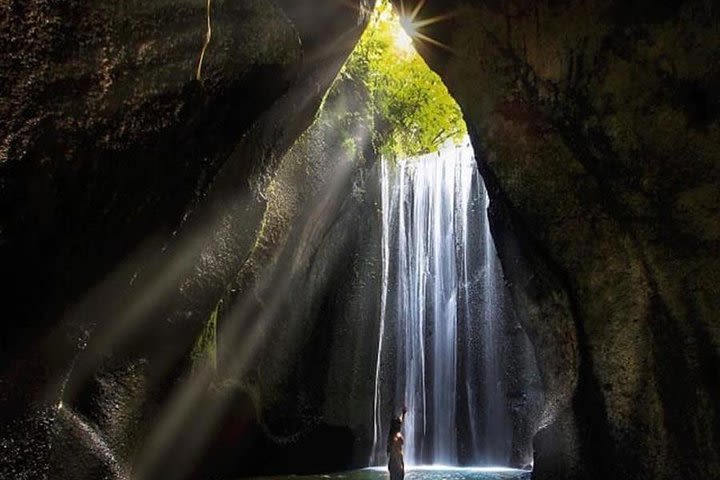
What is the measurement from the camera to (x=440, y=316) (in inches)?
686

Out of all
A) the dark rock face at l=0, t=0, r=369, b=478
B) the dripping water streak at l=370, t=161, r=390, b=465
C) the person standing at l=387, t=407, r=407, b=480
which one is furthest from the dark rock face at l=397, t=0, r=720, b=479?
the dripping water streak at l=370, t=161, r=390, b=465

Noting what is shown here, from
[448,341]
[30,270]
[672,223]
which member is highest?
[448,341]

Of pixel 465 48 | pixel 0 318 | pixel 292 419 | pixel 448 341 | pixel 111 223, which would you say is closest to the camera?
pixel 0 318

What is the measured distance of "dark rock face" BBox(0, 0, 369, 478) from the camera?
5.04 metres

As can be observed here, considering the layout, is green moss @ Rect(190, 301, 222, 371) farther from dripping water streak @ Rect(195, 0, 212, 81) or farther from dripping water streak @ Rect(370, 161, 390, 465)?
dripping water streak @ Rect(370, 161, 390, 465)

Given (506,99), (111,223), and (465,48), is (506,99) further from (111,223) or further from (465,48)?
(111,223)

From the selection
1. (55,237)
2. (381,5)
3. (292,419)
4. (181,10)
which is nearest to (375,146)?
(381,5)

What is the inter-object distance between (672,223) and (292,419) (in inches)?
365

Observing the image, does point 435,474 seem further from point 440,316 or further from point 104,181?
point 104,181

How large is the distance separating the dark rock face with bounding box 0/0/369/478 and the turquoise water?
5.39m

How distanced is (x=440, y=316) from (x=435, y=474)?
17.2ft

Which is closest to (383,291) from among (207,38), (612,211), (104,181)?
(612,211)

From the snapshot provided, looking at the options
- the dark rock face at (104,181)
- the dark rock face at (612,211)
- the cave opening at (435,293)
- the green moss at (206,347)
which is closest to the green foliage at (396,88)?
the cave opening at (435,293)

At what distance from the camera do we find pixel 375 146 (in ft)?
51.0
